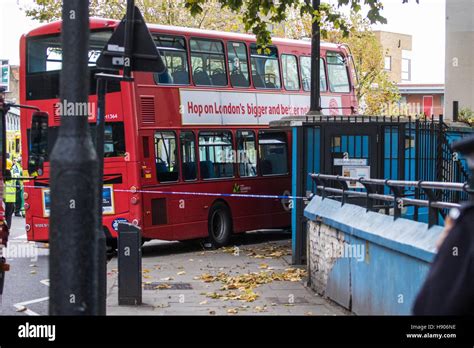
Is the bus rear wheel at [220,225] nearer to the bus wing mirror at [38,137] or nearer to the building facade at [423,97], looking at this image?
the bus wing mirror at [38,137]

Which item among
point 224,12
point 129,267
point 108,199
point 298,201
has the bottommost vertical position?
point 129,267

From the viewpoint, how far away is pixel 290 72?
2216cm

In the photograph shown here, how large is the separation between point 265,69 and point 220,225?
12.6ft

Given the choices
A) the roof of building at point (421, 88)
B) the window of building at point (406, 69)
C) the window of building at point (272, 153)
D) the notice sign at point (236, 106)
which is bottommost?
the window of building at point (272, 153)

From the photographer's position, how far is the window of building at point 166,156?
61.1 ft

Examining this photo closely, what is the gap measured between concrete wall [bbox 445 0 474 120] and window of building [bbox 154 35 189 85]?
15.6 metres

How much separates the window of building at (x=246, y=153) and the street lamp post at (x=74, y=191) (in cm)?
1511

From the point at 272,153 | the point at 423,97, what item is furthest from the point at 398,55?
the point at 272,153

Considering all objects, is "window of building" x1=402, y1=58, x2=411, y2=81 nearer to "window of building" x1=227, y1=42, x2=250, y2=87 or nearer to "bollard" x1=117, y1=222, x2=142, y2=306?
"window of building" x1=227, y1=42, x2=250, y2=87

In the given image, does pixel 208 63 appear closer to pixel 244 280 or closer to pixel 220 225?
pixel 220 225

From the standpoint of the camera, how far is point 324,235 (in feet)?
40.1

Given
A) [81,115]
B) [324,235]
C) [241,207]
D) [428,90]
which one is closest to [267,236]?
[241,207]

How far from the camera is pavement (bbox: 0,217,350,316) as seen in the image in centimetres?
1145

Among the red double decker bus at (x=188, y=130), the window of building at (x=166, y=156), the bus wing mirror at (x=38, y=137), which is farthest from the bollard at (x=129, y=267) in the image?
the window of building at (x=166, y=156)
